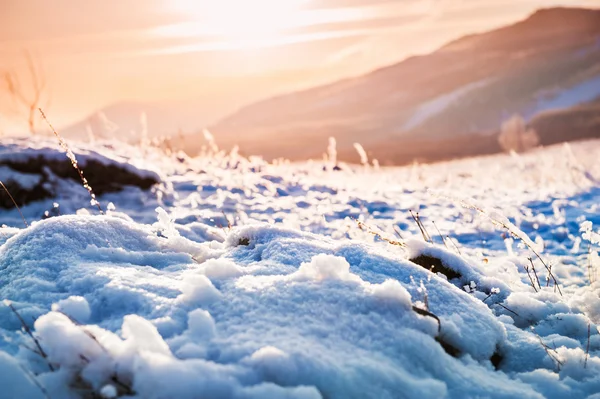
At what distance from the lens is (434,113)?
167 feet

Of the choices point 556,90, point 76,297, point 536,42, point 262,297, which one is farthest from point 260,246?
point 536,42

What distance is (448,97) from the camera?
52688 millimetres

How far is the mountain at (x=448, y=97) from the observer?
43.0 meters

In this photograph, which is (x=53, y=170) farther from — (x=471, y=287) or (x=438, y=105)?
(x=438, y=105)

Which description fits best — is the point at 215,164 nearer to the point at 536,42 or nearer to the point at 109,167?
the point at 109,167

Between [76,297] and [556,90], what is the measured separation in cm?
4956

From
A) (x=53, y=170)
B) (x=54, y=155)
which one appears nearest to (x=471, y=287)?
(x=53, y=170)

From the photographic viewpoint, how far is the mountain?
141 feet

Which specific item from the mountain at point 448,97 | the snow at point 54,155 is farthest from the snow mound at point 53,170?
the mountain at point 448,97

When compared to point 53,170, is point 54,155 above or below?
above

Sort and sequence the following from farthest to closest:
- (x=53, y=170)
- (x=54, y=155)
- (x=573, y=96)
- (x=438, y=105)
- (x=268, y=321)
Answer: (x=438, y=105) → (x=573, y=96) → (x=54, y=155) → (x=53, y=170) → (x=268, y=321)

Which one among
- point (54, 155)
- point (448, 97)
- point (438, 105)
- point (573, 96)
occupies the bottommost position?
point (438, 105)

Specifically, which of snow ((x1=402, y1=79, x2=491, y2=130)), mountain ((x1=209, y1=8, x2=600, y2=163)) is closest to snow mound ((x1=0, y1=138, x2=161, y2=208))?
mountain ((x1=209, y1=8, x2=600, y2=163))

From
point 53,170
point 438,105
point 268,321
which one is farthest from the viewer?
point 438,105
